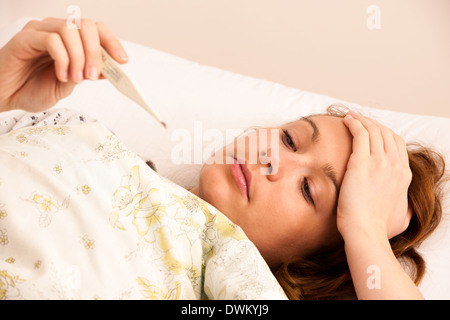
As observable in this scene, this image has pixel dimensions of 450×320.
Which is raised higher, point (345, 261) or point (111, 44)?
point (111, 44)

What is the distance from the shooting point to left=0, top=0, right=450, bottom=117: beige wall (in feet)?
6.17

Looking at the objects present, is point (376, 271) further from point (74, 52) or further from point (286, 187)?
point (74, 52)

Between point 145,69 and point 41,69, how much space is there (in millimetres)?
672

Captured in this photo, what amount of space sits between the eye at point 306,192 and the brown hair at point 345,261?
0.53 ft

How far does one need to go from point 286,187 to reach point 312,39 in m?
1.11

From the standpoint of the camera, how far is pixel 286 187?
41.2 inches

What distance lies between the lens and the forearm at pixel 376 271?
920mm

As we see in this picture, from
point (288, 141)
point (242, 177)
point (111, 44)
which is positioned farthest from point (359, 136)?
point (111, 44)

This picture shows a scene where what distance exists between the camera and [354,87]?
2.01 metres

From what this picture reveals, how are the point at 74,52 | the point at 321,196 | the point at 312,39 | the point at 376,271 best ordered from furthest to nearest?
the point at 312,39
the point at 321,196
the point at 376,271
the point at 74,52

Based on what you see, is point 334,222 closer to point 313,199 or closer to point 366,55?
point 313,199

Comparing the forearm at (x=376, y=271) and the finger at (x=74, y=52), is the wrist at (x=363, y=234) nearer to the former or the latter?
the forearm at (x=376, y=271)

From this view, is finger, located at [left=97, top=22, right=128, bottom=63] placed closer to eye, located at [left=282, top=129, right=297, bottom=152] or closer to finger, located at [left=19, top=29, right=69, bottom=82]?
finger, located at [left=19, top=29, right=69, bottom=82]

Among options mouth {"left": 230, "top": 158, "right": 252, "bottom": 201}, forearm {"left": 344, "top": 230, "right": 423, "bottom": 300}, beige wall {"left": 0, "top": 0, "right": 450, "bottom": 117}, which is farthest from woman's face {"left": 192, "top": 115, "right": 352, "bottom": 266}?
beige wall {"left": 0, "top": 0, "right": 450, "bottom": 117}
